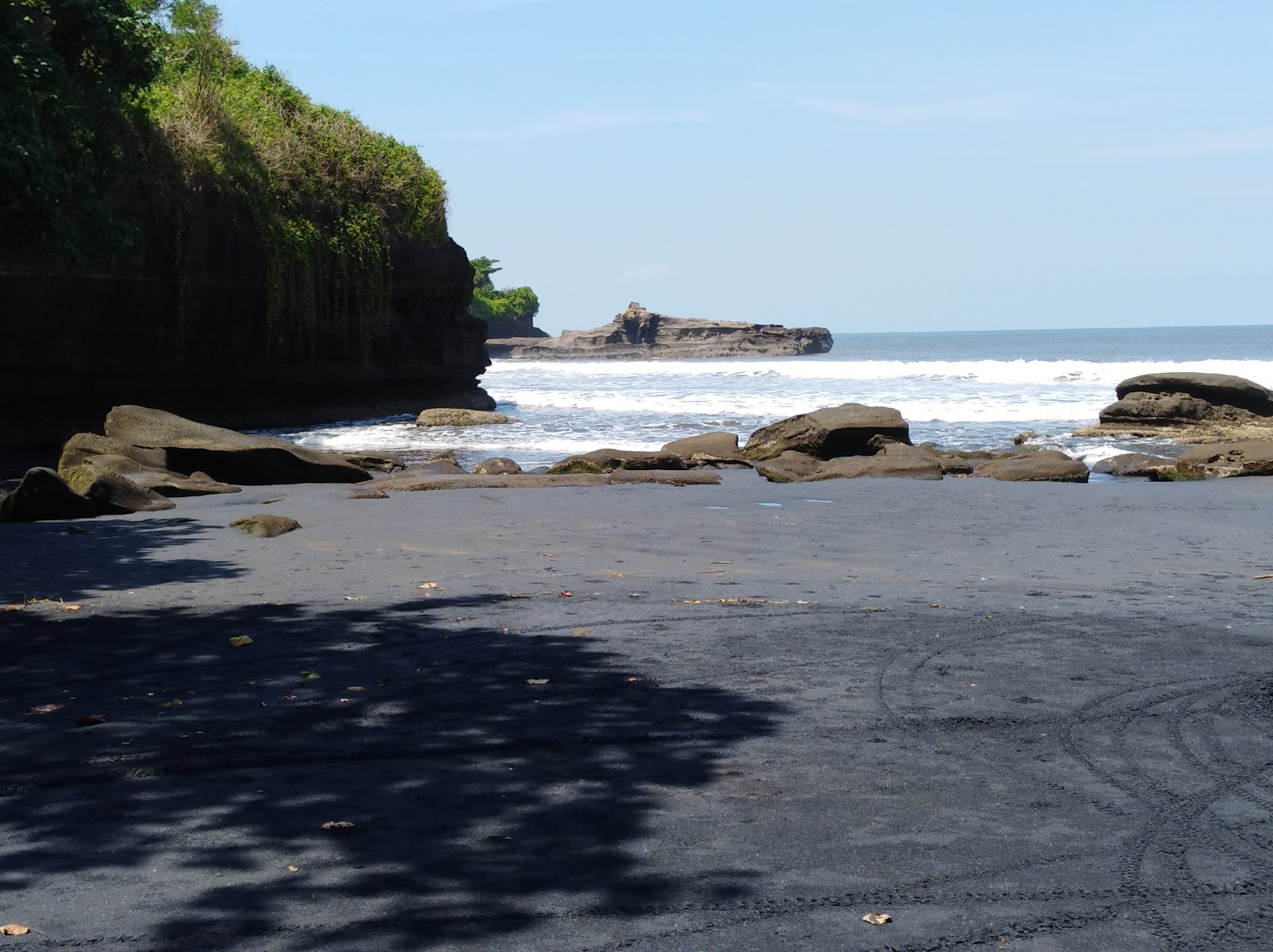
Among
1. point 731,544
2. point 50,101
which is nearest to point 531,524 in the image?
point 731,544

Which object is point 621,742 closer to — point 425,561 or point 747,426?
point 425,561

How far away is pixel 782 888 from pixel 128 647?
421cm

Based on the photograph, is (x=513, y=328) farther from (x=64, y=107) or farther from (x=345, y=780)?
(x=345, y=780)

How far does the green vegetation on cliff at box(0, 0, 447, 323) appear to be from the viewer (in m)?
12.1

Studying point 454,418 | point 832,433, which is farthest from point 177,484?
point 454,418

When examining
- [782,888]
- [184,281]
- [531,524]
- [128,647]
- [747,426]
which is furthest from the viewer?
[747,426]

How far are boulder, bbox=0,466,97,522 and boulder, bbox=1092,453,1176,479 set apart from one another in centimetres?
1387

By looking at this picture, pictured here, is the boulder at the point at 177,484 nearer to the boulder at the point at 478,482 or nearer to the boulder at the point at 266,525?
the boulder at the point at 478,482

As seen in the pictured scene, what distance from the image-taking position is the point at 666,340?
132 meters

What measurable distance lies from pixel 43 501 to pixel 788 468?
32.0 ft

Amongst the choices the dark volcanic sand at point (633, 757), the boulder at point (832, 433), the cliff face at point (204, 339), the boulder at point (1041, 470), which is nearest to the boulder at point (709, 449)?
the boulder at point (832, 433)

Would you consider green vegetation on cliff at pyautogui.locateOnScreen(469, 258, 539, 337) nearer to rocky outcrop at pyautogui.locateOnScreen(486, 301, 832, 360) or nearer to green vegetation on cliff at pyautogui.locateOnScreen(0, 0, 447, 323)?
rocky outcrop at pyautogui.locateOnScreen(486, 301, 832, 360)

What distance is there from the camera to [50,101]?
514 inches

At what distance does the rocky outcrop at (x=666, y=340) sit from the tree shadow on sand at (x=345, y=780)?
12250 cm
